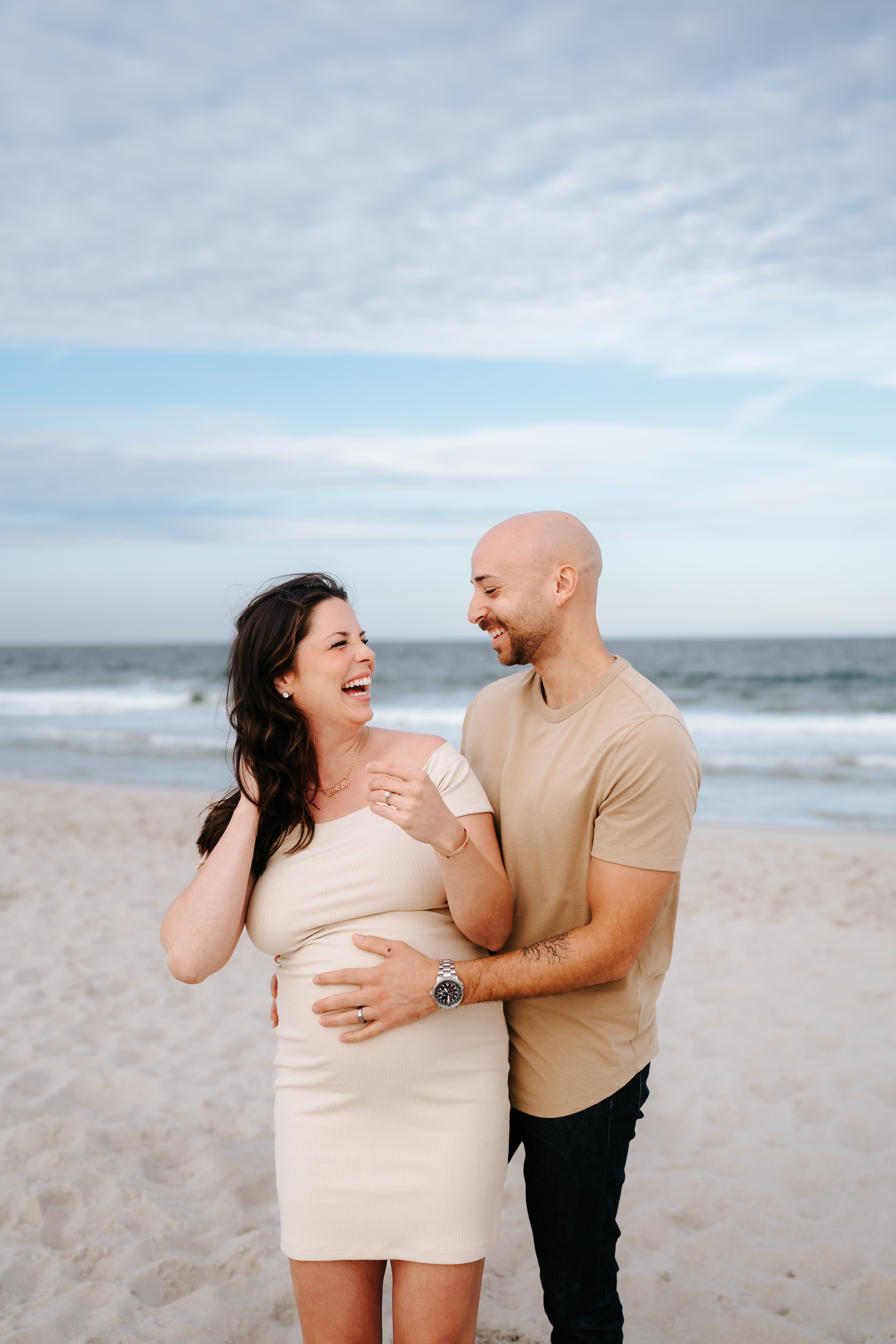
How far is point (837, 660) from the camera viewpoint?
45344 millimetres

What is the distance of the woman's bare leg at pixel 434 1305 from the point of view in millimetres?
1892

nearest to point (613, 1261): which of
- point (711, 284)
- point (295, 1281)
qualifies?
point (295, 1281)

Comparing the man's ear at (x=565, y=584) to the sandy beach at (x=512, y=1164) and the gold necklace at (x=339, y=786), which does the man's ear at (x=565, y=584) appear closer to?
the gold necklace at (x=339, y=786)

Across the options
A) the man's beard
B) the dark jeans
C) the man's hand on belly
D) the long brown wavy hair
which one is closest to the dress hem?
the dark jeans

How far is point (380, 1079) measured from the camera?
6.52ft

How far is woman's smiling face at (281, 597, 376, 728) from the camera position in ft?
7.23

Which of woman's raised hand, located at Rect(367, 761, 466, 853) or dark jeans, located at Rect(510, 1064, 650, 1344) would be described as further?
dark jeans, located at Rect(510, 1064, 650, 1344)

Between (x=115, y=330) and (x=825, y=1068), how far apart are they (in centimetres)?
1322

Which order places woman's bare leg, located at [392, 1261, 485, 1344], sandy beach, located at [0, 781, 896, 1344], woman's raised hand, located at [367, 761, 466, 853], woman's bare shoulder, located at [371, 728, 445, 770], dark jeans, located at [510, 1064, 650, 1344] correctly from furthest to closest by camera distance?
sandy beach, located at [0, 781, 896, 1344]
woman's bare shoulder, located at [371, 728, 445, 770]
dark jeans, located at [510, 1064, 650, 1344]
woman's bare leg, located at [392, 1261, 485, 1344]
woman's raised hand, located at [367, 761, 466, 853]

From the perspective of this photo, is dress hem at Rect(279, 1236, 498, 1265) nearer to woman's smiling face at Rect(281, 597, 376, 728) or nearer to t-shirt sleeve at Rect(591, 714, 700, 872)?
t-shirt sleeve at Rect(591, 714, 700, 872)

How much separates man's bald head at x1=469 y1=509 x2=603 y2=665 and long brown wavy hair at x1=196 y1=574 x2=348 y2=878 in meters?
0.45

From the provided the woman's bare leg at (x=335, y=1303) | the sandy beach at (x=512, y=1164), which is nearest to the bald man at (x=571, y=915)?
the woman's bare leg at (x=335, y=1303)

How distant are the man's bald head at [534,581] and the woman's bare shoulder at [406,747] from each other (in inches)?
10.7

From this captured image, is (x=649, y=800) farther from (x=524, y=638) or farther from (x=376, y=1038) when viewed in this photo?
(x=376, y=1038)
